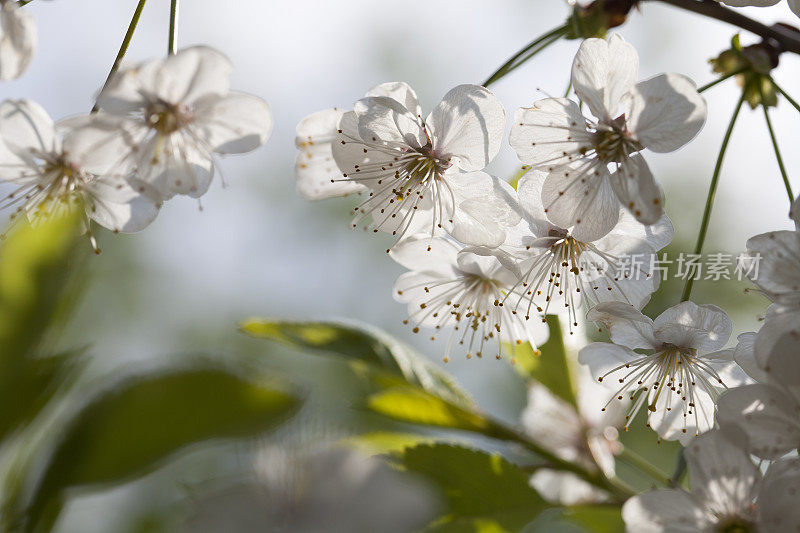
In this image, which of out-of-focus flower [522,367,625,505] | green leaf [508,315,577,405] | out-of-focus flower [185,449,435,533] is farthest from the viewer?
out-of-focus flower [522,367,625,505]

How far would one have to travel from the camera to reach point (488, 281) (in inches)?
45.7

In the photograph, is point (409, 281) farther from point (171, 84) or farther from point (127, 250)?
point (127, 250)

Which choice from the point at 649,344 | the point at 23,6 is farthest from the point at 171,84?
the point at 649,344

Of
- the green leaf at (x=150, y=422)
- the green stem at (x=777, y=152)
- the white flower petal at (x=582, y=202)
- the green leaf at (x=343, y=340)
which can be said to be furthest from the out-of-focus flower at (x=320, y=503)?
the green stem at (x=777, y=152)

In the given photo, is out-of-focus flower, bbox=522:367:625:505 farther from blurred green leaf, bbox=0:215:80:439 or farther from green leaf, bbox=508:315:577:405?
blurred green leaf, bbox=0:215:80:439

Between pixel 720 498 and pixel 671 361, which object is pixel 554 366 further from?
pixel 720 498

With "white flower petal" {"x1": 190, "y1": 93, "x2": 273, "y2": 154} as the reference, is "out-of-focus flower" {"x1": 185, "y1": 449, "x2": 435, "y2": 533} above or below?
below

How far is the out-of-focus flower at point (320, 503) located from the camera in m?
0.52

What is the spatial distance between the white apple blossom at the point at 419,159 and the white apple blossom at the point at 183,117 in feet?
0.40

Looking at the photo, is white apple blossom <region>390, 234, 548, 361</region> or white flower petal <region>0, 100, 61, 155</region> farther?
white apple blossom <region>390, 234, 548, 361</region>

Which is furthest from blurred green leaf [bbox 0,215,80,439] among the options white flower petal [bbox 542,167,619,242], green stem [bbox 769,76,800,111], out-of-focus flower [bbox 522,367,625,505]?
out-of-focus flower [bbox 522,367,625,505]

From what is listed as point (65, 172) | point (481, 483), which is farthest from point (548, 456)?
point (65, 172)

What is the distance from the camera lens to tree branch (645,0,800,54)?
86cm

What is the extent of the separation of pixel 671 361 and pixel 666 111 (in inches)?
15.3
